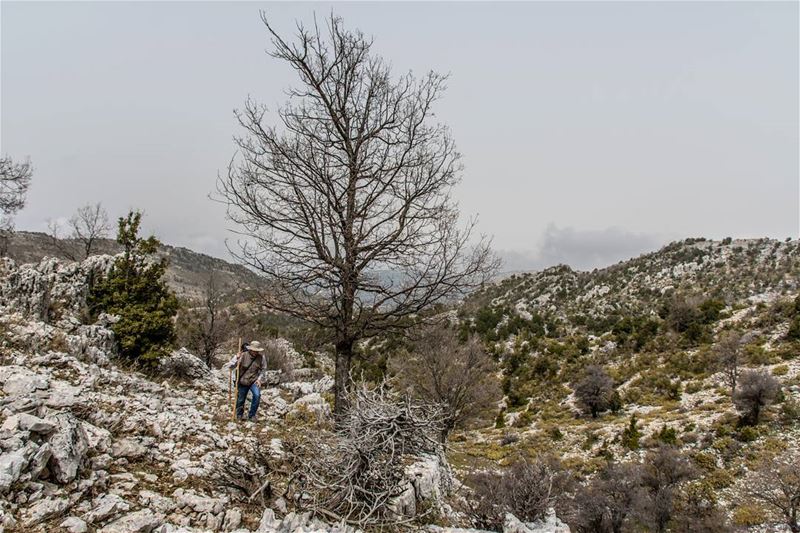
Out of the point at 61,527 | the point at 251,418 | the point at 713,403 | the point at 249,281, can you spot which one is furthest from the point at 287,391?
the point at 713,403

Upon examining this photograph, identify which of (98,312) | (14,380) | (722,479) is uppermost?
(98,312)

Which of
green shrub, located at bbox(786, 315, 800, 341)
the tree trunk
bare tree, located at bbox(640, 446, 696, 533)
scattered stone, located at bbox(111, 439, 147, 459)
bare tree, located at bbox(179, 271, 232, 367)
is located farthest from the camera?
green shrub, located at bbox(786, 315, 800, 341)

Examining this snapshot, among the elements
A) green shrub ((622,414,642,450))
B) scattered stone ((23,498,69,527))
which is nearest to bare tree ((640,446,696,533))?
green shrub ((622,414,642,450))

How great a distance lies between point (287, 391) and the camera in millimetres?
12500

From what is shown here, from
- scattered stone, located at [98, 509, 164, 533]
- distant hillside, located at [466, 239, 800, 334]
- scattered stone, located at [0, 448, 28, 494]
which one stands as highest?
distant hillside, located at [466, 239, 800, 334]

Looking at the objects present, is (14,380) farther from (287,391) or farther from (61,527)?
(287,391)

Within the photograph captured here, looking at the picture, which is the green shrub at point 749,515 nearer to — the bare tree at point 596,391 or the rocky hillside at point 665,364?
the rocky hillside at point 665,364

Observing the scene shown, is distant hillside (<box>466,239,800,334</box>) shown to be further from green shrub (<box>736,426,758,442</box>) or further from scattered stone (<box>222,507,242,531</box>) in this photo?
scattered stone (<box>222,507,242,531</box>)

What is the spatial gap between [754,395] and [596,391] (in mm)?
9601

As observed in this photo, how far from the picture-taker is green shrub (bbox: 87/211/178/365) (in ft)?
35.2

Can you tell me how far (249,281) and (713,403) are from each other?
28048 millimetres

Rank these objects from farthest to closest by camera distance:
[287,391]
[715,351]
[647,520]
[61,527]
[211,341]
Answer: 1. [715,351]
2. [211,341]
3. [647,520]
4. [287,391]
5. [61,527]

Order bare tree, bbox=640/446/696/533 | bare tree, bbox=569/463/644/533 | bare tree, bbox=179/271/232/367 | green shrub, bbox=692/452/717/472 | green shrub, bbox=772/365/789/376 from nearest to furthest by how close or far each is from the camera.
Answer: bare tree, bbox=640/446/696/533
bare tree, bbox=569/463/644/533
green shrub, bbox=692/452/717/472
bare tree, bbox=179/271/232/367
green shrub, bbox=772/365/789/376

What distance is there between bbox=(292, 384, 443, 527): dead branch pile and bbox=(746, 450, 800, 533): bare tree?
14527 mm
